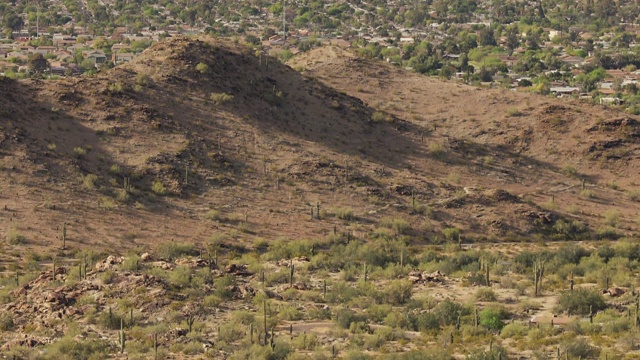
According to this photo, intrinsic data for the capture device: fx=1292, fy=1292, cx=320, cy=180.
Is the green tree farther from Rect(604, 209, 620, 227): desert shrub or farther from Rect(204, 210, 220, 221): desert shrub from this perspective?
Rect(604, 209, 620, 227): desert shrub

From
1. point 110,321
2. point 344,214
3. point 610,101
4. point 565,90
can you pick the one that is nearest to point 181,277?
point 110,321

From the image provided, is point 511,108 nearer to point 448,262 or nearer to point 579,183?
point 579,183

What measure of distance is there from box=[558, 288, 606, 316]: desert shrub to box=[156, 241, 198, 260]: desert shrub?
741 inches

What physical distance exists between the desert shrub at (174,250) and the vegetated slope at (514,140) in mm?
15632

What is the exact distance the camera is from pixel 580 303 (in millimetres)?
49219

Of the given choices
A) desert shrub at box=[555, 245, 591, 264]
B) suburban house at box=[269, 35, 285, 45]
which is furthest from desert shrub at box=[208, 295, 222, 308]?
suburban house at box=[269, 35, 285, 45]

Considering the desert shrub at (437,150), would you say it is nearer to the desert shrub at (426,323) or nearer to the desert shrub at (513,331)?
the desert shrub at (426,323)

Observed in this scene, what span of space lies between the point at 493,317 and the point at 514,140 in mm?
34613

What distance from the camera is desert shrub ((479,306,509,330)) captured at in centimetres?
4716

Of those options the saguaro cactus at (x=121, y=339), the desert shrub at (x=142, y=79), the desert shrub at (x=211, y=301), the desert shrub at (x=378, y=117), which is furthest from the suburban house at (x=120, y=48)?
the saguaro cactus at (x=121, y=339)

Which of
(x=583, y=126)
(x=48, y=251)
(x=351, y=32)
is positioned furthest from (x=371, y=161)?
(x=351, y=32)

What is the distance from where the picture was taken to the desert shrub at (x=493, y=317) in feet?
155

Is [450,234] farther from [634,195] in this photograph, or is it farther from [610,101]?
[610,101]

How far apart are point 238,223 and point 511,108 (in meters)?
26.6
